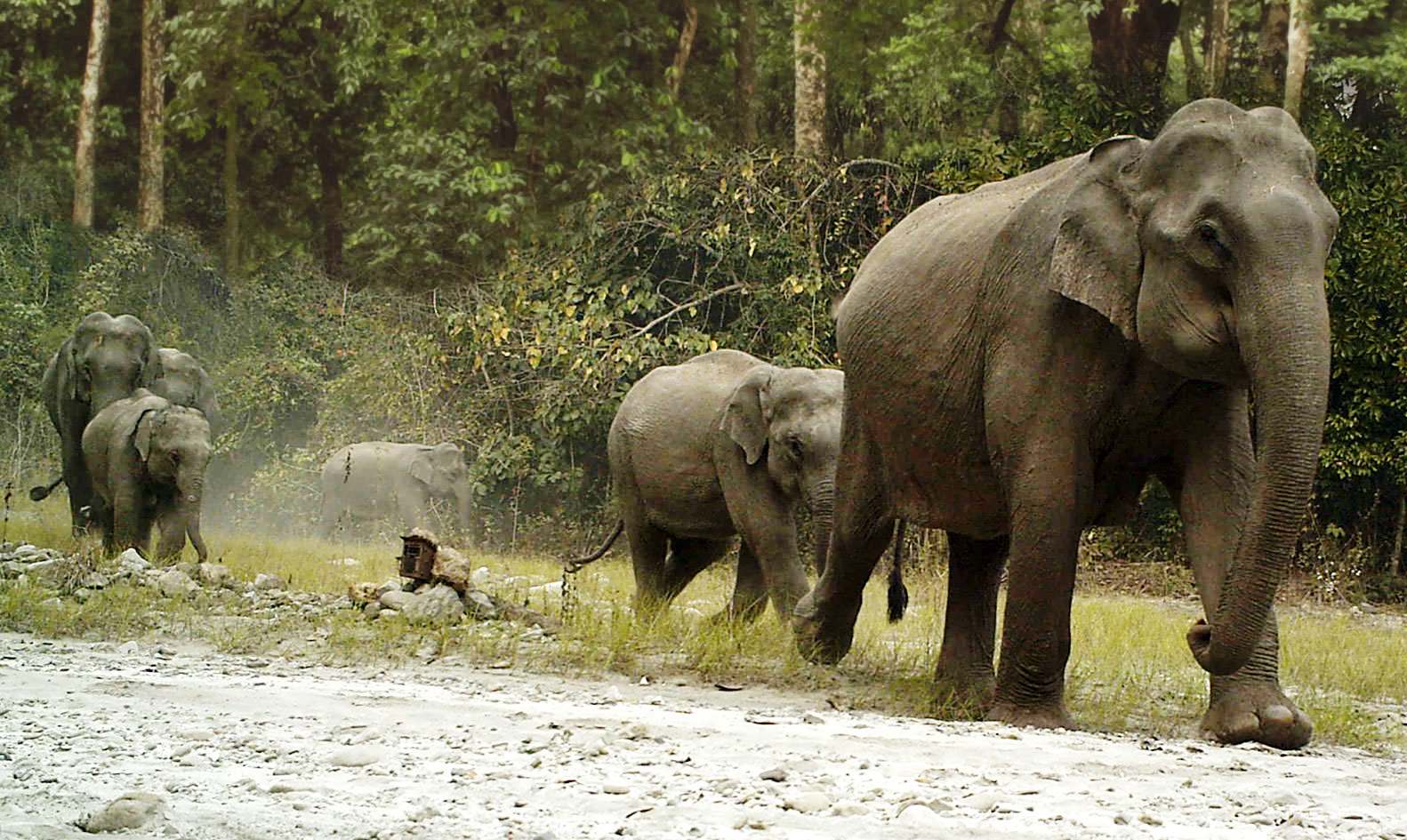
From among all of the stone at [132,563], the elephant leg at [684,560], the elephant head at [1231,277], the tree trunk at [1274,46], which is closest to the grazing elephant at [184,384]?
the stone at [132,563]

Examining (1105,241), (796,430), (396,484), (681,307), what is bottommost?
(396,484)

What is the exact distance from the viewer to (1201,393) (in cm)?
645

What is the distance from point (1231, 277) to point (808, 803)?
8.28ft

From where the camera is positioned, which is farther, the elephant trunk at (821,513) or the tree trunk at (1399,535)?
the tree trunk at (1399,535)

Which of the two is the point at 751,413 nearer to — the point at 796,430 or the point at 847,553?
the point at 796,430

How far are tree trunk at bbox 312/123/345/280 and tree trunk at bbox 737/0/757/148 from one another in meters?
9.47

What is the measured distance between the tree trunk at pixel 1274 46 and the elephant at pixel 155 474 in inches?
469

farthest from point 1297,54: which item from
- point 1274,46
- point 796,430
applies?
point 796,430

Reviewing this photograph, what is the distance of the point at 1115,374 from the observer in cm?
643

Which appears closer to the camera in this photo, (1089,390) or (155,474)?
(1089,390)

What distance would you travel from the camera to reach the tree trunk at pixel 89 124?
1059 inches

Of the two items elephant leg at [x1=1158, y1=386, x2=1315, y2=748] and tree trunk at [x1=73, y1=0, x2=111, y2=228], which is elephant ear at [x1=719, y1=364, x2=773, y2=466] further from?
tree trunk at [x1=73, y1=0, x2=111, y2=228]

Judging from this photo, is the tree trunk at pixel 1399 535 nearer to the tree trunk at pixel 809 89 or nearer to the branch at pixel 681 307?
the branch at pixel 681 307

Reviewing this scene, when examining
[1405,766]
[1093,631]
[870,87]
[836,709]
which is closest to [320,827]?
[836,709]
